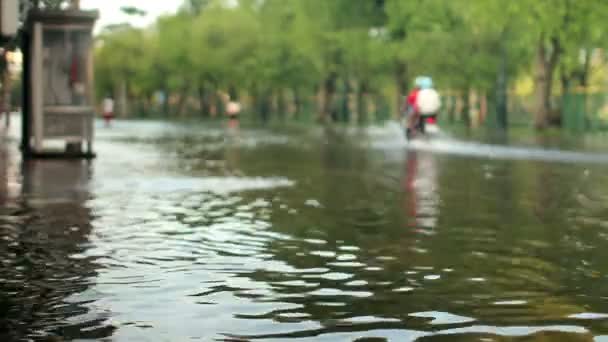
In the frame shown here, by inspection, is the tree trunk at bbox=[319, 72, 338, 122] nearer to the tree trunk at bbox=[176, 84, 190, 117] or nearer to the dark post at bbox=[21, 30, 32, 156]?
the tree trunk at bbox=[176, 84, 190, 117]

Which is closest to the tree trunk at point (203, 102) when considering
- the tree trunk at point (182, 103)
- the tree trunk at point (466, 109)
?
the tree trunk at point (182, 103)

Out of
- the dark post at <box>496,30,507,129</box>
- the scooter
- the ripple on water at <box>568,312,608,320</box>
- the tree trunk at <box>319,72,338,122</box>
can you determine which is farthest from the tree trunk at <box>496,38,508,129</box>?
the ripple on water at <box>568,312,608,320</box>

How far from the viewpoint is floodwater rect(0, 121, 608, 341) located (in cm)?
649

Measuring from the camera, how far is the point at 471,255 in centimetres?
966

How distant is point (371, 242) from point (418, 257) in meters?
1.11

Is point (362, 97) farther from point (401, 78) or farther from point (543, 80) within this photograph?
point (543, 80)

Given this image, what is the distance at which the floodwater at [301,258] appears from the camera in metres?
6.49

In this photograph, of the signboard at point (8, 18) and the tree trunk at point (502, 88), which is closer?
the signboard at point (8, 18)

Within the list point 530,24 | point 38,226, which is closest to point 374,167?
point 38,226

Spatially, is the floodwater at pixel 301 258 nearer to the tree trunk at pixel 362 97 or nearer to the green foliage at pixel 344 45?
the green foliage at pixel 344 45

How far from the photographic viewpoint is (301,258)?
9383mm

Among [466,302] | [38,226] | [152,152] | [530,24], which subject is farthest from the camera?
[530,24]

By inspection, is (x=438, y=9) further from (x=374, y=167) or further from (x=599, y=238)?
(x=599, y=238)

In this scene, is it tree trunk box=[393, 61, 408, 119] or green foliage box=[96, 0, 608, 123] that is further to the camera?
tree trunk box=[393, 61, 408, 119]
